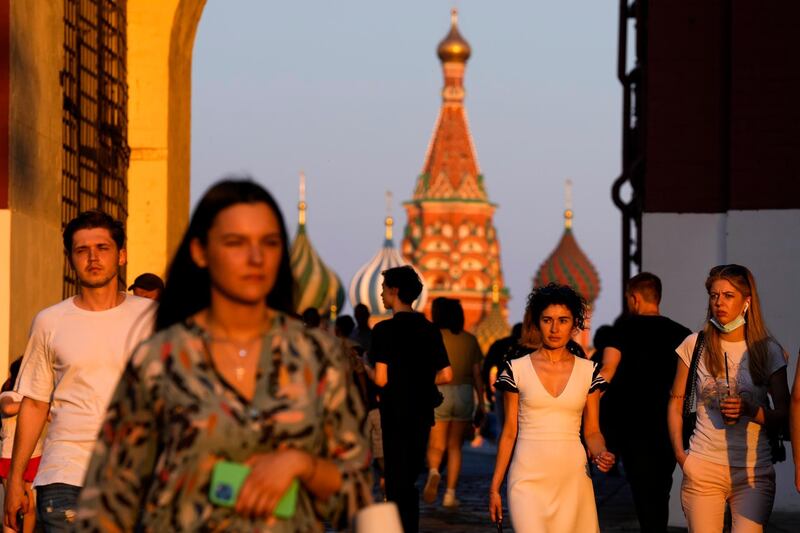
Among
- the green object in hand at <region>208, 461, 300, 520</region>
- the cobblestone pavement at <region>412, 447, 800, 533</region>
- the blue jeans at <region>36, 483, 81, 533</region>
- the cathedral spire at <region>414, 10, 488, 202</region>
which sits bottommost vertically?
the cobblestone pavement at <region>412, 447, 800, 533</region>

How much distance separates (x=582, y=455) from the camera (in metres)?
8.00

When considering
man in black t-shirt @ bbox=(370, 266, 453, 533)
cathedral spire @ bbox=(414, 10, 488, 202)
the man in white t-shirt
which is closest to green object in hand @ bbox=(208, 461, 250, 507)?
the man in white t-shirt

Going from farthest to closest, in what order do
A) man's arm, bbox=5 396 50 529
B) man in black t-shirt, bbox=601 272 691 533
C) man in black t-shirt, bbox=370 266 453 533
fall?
man in black t-shirt, bbox=370 266 453 533, man in black t-shirt, bbox=601 272 691 533, man's arm, bbox=5 396 50 529

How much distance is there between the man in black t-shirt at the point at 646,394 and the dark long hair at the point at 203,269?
622 cm

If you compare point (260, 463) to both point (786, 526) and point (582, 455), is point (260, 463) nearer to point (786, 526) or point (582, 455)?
point (582, 455)

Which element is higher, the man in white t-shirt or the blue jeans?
the man in white t-shirt

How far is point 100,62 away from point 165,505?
1186 cm

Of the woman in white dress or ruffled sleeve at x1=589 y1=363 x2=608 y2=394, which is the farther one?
ruffled sleeve at x1=589 y1=363 x2=608 y2=394

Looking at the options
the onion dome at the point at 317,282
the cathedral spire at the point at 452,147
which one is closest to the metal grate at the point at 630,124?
the onion dome at the point at 317,282

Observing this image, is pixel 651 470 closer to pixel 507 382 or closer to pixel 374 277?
pixel 507 382

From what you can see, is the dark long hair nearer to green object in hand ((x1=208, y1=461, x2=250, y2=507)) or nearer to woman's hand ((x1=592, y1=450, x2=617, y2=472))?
green object in hand ((x1=208, y1=461, x2=250, y2=507))

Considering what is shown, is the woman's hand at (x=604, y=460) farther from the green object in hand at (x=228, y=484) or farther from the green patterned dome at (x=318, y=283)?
the green patterned dome at (x=318, y=283)

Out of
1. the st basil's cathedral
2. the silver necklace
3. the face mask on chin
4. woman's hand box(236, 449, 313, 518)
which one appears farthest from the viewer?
the st basil's cathedral

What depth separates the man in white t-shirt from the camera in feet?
22.5
